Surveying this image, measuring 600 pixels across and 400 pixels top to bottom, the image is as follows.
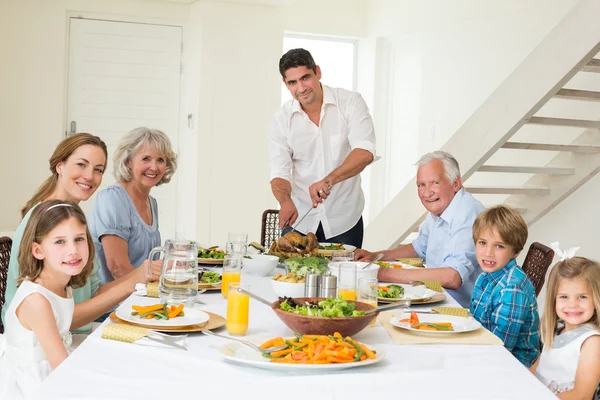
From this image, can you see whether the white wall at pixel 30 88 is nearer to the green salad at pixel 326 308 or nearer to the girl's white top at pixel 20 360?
the girl's white top at pixel 20 360

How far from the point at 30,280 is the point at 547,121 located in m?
3.37

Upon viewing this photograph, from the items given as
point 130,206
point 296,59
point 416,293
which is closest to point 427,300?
point 416,293

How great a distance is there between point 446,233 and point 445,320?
3.87ft

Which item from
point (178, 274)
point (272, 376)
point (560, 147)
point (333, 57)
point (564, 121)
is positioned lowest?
point (272, 376)

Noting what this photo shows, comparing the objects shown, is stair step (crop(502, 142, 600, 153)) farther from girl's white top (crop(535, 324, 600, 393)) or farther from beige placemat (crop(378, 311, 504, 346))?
beige placemat (crop(378, 311, 504, 346))

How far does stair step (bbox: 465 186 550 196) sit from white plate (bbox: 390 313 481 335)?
109 inches

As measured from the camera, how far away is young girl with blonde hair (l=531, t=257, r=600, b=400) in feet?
6.31

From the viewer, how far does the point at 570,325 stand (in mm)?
2027

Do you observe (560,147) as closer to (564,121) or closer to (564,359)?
(564,121)

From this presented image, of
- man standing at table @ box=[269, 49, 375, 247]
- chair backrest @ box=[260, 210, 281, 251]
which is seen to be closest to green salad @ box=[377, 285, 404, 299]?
man standing at table @ box=[269, 49, 375, 247]

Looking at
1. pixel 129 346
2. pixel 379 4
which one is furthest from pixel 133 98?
pixel 129 346

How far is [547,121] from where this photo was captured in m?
4.45

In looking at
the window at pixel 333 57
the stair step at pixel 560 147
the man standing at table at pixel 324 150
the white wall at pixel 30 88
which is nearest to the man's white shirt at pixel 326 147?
the man standing at table at pixel 324 150

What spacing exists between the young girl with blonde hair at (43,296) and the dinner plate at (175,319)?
0.18 meters
